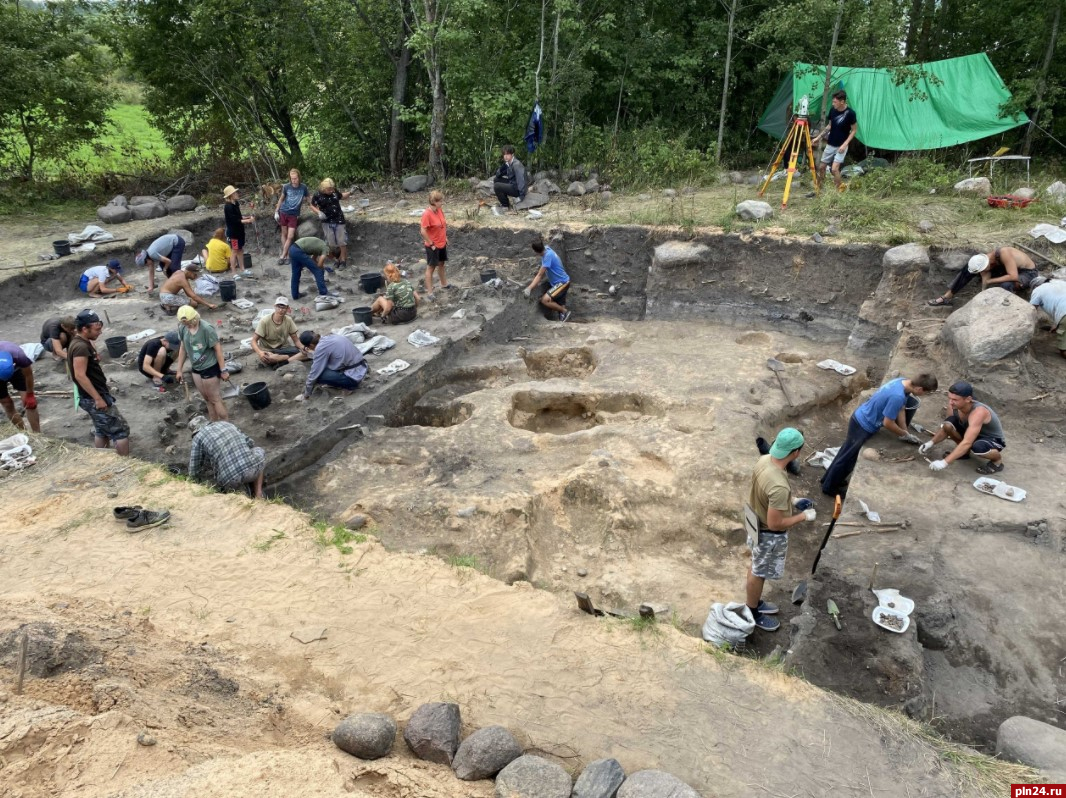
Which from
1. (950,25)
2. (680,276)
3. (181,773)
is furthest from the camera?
(950,25)

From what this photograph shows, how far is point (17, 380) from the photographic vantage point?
7.20 metres

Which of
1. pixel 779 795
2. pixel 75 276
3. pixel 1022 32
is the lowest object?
pixel 779 795

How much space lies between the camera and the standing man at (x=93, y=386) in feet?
21.7

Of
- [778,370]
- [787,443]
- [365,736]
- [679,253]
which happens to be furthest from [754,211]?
[365,736]

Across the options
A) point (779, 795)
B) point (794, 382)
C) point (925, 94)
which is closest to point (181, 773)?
point (779, 795)

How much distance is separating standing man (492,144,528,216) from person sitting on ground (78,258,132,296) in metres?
6.69

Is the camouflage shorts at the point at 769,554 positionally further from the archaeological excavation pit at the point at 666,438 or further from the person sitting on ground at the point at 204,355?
the person sitting on ground at the point at 204,355

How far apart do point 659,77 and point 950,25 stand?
6.23 metres

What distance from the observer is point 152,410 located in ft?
26.3

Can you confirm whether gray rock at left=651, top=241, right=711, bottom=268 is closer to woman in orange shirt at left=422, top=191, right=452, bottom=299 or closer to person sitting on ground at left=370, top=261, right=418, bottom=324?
woman in orange shirt at left=422, top=191, right=452, bottom=299

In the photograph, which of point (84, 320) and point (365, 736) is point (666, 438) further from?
point (84, 320)

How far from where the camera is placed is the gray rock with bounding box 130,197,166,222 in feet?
46.8

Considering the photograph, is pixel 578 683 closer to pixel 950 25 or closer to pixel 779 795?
pixel 779 795

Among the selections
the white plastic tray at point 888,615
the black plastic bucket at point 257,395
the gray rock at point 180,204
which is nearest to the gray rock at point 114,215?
the gray rock at point 180,204
